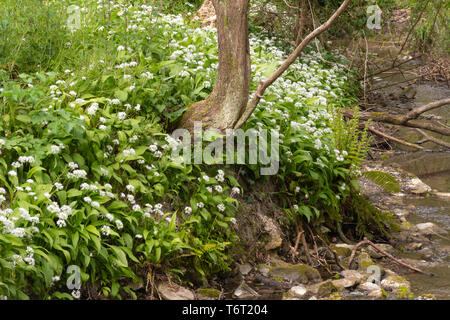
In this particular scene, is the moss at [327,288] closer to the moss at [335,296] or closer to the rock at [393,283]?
the moss at [335,296]

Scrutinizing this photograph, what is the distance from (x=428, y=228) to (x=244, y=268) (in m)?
2.75

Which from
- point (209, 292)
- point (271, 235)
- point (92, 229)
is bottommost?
point (209, 292)

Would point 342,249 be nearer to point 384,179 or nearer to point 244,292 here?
point 244,292

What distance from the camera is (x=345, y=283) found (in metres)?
5.35

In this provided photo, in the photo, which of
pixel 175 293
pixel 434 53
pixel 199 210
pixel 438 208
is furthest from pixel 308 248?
pixel 434 53

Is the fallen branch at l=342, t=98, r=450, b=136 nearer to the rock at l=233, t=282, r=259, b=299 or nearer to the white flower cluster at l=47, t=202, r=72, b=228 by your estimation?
the rock at l=233, t=282, r=259, b=299

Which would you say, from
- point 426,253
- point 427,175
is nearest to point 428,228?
point 426,253

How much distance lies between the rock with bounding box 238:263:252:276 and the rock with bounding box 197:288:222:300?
0.51m

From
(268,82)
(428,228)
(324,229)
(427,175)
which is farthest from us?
(427,175)

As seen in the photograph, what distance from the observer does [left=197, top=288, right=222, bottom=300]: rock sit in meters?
4.75

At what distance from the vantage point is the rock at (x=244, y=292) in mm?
4957

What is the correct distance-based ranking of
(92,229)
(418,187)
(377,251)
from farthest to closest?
(418,187) → (377,251) → (92,229)

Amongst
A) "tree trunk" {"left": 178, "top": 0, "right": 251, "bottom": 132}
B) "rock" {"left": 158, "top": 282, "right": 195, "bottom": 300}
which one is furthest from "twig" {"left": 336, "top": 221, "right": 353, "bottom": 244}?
"rock" {"left": 158, "top": 282, "right": 195, "bottom": 300}

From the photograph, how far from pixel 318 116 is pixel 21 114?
11.9 ft
